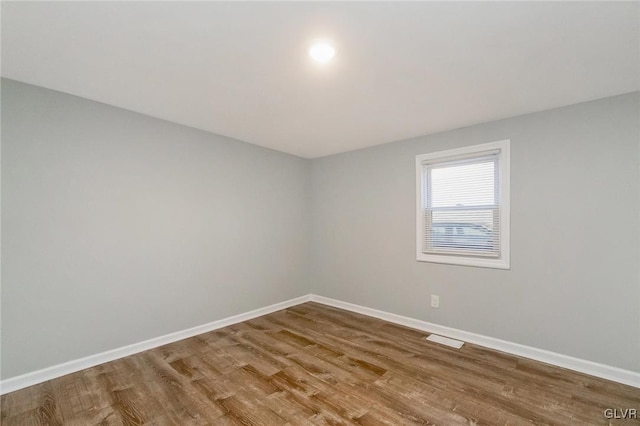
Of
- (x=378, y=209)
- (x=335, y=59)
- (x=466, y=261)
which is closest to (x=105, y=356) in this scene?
(x=335, y=59)

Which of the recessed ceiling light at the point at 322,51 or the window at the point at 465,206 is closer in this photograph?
the recessed ceiling light at the point at 322,51

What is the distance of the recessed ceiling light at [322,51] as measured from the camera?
1.70 metres

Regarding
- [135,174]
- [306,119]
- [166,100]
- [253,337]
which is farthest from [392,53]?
[253,337]

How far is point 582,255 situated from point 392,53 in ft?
8.02

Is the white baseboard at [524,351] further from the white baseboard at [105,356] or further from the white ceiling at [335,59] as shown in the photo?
the white ceiling at [335,59]

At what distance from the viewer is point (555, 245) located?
2580mm

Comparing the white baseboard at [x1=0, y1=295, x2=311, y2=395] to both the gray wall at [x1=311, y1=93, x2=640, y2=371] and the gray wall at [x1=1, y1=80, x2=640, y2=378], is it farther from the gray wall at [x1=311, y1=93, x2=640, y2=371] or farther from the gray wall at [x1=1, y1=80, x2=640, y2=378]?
the gray wall at [x1=311, y1=93, x2=640, y2=371]

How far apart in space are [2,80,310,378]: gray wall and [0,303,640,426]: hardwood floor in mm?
403

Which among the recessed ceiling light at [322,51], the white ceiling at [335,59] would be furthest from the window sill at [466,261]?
the recessed ceiling light at [322,51]

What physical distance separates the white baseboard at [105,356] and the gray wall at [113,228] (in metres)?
0.06

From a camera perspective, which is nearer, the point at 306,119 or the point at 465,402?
the point at 465,402

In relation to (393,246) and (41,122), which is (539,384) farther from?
(41,122)

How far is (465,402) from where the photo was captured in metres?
2.02

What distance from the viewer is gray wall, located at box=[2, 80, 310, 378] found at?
2230mm
